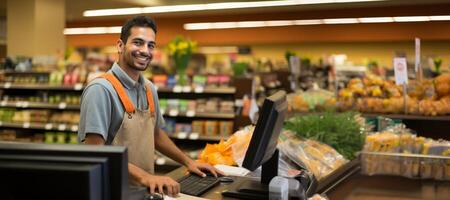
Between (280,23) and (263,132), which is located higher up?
(280,23)

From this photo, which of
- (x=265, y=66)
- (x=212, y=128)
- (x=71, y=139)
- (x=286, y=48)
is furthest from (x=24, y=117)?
(x=286, y=48)

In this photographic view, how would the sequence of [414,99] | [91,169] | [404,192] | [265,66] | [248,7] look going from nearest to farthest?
[91,169] → [404,192] → [414,99] → [265,66] → [248,7]

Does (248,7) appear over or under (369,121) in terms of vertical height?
over

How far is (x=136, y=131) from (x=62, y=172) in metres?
1.52

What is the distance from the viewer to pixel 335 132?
296cm

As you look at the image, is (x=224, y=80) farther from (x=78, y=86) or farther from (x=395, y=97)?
(x=395, y=97)

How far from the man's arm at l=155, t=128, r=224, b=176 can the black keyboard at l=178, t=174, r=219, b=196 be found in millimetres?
39

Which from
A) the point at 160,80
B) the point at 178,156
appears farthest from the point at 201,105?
the point at 178,156

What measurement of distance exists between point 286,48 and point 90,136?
A: 13067mm

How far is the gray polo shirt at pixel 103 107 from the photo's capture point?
2.23m

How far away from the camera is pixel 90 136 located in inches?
87.6

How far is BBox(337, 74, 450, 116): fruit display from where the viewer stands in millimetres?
4066

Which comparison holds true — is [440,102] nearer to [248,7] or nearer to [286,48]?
[248,7]

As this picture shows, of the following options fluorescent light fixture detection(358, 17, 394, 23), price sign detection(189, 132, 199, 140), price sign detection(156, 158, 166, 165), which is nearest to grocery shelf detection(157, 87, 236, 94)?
price sign detection(189, 132, 199, 140)
